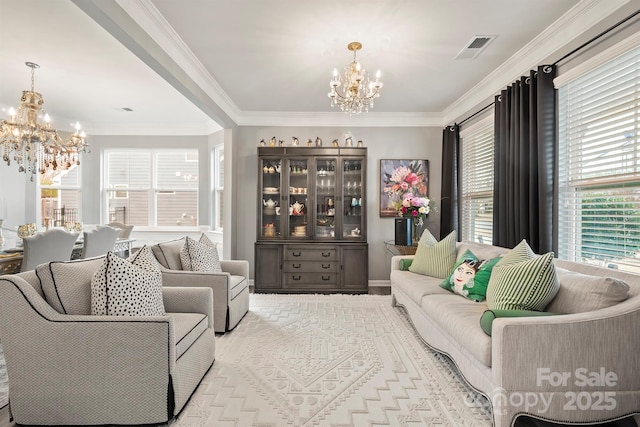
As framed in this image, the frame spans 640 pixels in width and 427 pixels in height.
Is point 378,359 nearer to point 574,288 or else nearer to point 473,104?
point 574,288

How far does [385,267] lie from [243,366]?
3.29 m

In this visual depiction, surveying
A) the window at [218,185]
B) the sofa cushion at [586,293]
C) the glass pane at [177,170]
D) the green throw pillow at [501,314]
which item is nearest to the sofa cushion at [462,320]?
the green throw pillow at [501,314]

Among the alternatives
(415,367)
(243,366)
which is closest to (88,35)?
(243,366)

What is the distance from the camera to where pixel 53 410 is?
69.6 inches

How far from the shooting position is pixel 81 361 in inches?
69.1

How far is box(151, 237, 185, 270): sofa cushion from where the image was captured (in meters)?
3.21

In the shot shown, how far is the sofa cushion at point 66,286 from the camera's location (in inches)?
72.7

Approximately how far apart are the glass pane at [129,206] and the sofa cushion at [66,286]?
456cm

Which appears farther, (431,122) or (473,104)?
(431,122)

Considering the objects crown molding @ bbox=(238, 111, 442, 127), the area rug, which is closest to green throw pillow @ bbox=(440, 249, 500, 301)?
the area rug

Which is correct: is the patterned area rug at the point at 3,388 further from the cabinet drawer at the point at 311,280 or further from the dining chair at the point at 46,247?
the cabinet drawer at the point at 311,280

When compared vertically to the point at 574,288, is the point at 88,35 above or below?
above

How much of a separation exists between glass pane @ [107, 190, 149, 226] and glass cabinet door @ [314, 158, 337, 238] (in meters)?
3.19

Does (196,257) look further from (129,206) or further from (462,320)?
(129,206)
